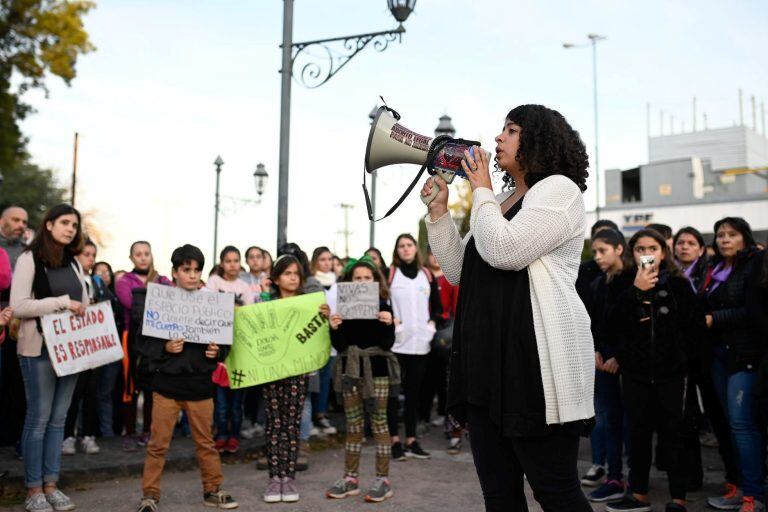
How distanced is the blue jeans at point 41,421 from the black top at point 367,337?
2.17m

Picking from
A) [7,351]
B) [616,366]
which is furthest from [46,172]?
[616,366]

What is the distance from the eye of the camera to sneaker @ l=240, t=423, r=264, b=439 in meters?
7.94

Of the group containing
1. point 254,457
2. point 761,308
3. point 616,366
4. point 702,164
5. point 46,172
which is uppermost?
point 702,164

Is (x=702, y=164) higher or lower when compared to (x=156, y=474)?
higher

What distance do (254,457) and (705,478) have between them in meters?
4.14

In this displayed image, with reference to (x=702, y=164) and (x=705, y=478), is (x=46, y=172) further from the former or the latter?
(x=702, y=164)

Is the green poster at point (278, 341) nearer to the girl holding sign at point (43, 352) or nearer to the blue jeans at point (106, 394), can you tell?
the girl holding sign at point (43, 352)

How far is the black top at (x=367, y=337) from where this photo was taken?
6180 mm

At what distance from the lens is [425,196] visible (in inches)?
116

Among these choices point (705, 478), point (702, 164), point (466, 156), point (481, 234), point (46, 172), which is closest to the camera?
point (481, 234)

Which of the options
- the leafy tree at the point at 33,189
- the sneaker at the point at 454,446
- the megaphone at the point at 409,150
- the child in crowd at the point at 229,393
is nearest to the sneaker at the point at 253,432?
the child in crowd at the point at 229,393

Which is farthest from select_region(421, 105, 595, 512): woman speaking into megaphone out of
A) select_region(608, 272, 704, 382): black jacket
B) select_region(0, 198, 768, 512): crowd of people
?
select_region(608, 272, 704, 382): black jacket

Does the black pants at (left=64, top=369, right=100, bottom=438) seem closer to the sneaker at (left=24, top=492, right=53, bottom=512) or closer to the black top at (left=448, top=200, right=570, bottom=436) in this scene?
the sneaker at (left=24, top=492, right=53, bottom=512)

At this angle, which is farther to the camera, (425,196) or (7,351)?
(7,351)
